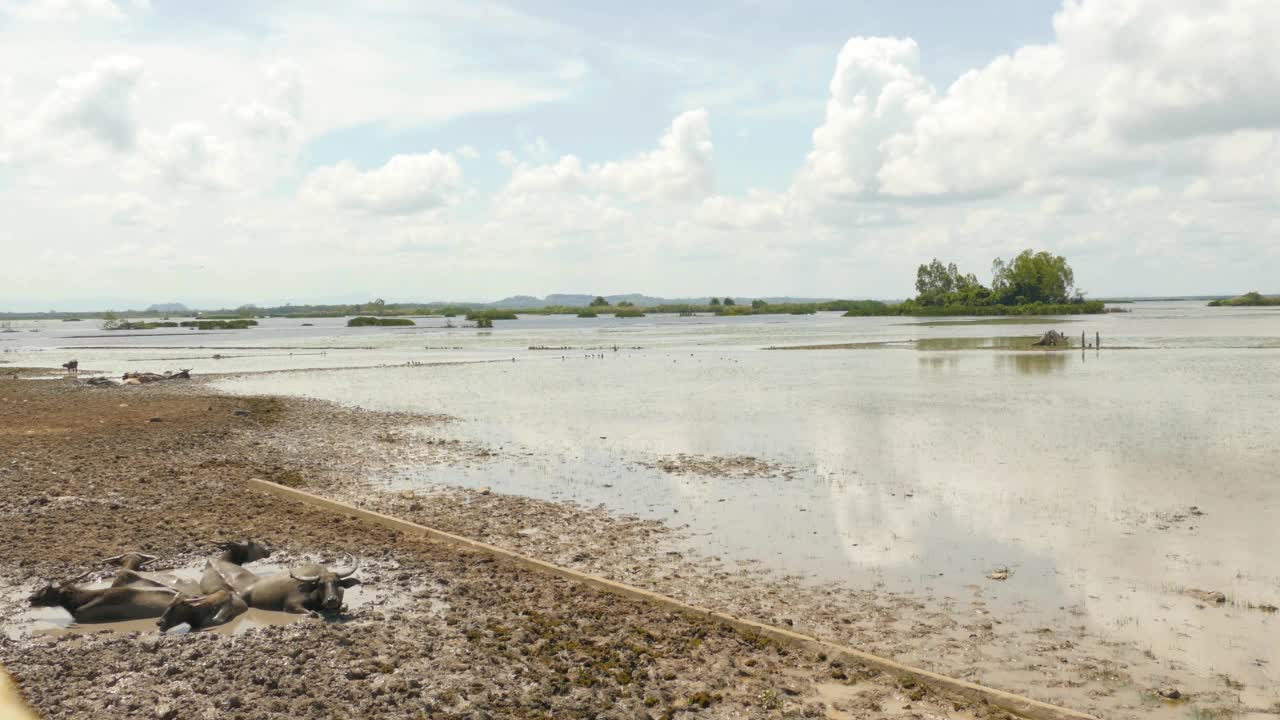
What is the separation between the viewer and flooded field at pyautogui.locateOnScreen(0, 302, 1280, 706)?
436 inches

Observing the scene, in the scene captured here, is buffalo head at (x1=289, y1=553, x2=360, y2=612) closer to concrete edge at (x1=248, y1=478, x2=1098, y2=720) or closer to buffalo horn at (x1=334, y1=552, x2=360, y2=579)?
buffalo horn at (x1=334, y1=552, x2=360, y2=579)

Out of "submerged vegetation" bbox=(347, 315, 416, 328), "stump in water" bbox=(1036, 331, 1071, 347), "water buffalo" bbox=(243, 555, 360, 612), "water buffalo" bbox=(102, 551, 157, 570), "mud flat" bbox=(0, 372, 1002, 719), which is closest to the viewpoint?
"mud flat" bbox=(0, 372, 1002, 719)

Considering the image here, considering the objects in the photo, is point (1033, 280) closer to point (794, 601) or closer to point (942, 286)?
point (942, 286)

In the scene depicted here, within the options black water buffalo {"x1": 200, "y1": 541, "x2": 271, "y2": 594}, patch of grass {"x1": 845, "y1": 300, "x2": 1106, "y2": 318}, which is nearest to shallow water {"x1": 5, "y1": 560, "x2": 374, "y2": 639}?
black water buffalo {"x1": 200, "y1": 541, "x2": 271, "y2": 594}

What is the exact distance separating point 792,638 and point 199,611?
6142 mm

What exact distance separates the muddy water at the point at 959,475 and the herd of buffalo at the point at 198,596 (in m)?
5.48

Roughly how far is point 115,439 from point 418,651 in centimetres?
1704

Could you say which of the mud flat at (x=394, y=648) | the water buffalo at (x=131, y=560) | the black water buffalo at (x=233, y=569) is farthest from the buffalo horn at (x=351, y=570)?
the water buffalo at (x=131, y=560)

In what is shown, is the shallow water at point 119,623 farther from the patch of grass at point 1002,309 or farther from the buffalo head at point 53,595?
the patch of grass at point 1002,309

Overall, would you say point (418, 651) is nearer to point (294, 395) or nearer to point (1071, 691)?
point (1071, 691)

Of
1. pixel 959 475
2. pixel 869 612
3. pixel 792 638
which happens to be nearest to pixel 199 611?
pixel 792 638

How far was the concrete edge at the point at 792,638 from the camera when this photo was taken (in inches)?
294

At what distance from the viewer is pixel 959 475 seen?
18188mm

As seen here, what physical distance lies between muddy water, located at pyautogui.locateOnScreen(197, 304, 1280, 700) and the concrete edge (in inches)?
94.8
